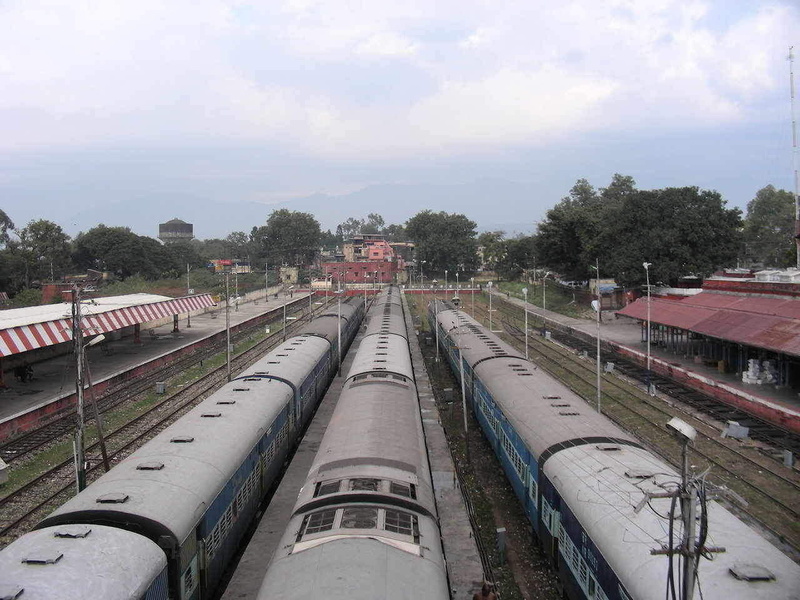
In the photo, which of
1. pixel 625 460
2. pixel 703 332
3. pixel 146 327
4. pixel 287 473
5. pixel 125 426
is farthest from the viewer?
pixel 146 327

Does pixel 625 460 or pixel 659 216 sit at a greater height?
pixel 659 216

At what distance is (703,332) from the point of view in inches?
1356

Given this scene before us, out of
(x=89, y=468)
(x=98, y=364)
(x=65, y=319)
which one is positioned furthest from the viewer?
(x=98, y=364)

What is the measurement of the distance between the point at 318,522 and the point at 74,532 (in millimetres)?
3668

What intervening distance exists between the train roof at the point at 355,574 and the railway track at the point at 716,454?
13.8 feet

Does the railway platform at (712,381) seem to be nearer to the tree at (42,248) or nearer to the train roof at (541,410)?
the train roof at (541,410)

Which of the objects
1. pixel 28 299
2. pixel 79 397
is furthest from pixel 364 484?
pixel 28 299

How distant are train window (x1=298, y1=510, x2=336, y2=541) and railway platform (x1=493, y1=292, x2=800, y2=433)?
74.8 ft

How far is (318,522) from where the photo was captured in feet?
31.4

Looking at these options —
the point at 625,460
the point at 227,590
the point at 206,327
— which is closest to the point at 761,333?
the point at 625,460

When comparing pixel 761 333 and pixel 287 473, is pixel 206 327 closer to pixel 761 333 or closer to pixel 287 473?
pixel 287 473

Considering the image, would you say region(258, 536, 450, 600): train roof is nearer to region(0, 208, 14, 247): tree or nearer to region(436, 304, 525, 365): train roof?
region(436, 304, 525, 365): train roof

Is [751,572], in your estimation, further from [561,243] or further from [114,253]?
[114,253]

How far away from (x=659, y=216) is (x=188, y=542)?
58148 millimetres
